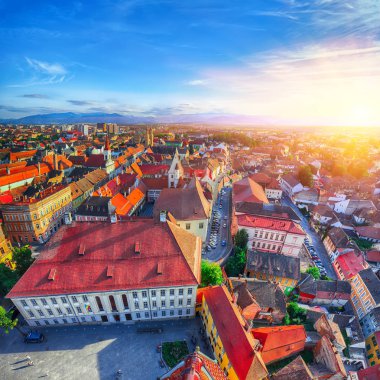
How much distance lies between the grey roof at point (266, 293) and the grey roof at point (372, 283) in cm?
2275

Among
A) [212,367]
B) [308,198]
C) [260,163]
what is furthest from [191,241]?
[260,163]

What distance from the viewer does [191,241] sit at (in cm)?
3666

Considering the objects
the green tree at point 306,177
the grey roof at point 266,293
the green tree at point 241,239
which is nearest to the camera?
the grey roof at point 266,293

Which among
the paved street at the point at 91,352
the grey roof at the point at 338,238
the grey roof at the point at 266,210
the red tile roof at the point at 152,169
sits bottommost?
the paved street at the point at 91,352

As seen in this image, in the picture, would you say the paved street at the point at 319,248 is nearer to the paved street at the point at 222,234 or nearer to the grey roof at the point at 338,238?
the grey roof at the point at 338,238

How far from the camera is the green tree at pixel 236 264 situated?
4996 cm

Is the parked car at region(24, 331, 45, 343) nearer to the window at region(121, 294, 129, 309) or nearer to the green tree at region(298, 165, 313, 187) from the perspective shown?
the window at region(121, 294, 129, 309)

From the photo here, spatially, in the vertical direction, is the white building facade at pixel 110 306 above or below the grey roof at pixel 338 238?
above

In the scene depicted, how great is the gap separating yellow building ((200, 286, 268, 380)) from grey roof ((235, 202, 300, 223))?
33.4 meters

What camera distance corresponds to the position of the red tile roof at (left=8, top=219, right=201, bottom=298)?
30.3 m

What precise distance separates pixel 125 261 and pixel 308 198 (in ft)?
297

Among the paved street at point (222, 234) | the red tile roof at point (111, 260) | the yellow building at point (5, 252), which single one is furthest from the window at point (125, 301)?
the yellow building at point (5, 252)

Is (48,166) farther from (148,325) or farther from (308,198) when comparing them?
(308,198)

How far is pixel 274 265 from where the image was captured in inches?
1943
